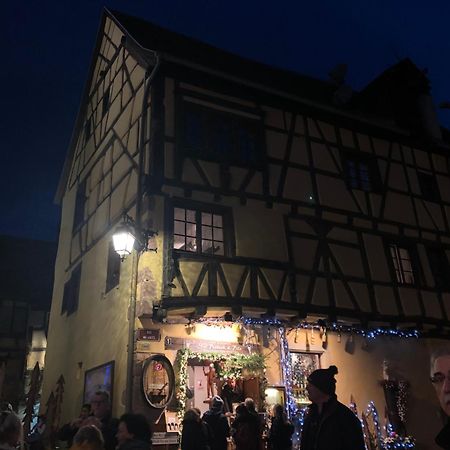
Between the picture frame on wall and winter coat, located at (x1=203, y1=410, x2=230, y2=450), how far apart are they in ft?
7.78

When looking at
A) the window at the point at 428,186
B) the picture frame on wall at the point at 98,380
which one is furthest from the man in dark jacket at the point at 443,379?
the window at the point at 428,186

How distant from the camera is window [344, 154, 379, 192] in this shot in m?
14.1

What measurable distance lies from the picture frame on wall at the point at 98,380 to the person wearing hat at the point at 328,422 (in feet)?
21.9

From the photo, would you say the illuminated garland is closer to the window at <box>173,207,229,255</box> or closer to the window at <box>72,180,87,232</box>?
the window at <box>173,207,229,255</box>

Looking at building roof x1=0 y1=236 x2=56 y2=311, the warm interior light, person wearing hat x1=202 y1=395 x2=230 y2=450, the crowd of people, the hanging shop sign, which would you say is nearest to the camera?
the crowd of people

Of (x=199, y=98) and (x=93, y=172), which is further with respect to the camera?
(x=93, y=172)

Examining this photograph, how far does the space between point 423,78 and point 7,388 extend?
20.9 meters

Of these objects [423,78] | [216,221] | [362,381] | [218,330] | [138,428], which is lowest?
[138,428]

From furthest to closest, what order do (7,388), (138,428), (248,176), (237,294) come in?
(7,388) < (248,176) < (237,294) < (138,428)

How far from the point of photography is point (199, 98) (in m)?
12.3

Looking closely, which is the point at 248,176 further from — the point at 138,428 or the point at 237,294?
the point at 138,428

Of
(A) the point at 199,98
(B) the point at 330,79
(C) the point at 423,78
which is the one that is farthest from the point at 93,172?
(C) the point at 423,78

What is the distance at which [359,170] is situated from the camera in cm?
1445

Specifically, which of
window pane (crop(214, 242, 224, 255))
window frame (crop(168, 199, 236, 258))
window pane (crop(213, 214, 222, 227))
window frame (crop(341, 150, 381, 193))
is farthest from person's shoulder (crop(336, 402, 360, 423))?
window frame (crop(341, 150, 381, 193))
